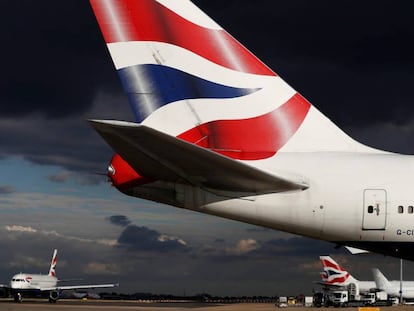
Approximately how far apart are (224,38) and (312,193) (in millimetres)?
4117

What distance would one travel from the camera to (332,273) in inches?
2879

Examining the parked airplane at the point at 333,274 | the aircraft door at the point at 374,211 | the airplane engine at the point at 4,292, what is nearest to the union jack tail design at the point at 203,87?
the aircraft door at the point at 374,211

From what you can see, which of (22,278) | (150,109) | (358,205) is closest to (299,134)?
(358,205)

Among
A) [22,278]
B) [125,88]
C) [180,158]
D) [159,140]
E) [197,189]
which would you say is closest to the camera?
[159,140]

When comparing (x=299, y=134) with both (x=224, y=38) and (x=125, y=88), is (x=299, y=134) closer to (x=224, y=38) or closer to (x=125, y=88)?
(x=224, y=38)

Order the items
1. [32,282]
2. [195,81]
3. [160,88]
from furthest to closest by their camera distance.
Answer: [32,282] < [195,81] < [160,88]

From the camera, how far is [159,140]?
11594 mm

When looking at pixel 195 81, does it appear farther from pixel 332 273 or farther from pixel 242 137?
pixel 332 273

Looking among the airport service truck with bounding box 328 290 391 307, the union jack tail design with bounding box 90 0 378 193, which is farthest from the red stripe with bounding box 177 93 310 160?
the airport service truck with bounding box 328 290 391 307

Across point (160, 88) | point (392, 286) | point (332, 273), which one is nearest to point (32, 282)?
point (332, 273)

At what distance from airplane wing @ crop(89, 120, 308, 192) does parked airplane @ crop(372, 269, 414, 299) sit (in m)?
66.7

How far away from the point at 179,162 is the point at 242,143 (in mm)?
2839

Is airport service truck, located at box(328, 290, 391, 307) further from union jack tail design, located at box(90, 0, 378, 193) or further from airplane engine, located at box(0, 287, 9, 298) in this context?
union jack tail design, located at box(90, 0, 378, 193)

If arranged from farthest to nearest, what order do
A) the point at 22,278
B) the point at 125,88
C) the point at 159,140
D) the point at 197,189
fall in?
the point at 22,278 → the point at 125,88 → the point at 197,189 → the point at 159,140
